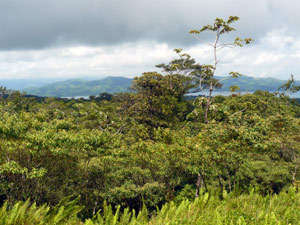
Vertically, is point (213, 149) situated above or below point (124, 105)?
below

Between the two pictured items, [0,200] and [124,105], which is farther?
[124,105]

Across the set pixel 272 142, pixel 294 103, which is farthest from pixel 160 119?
pixel 294 103

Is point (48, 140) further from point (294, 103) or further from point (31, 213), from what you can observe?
point (294, 103)

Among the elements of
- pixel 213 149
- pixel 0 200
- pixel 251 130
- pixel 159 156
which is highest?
pixel 251 130

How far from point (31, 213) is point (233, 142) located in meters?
9.64

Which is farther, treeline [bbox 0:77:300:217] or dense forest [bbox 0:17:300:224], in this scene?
treeline [bbox 0:77:300:217]

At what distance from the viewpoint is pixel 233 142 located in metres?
11.3

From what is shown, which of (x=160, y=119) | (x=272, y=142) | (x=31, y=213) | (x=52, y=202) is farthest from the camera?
(x=160, y=119)

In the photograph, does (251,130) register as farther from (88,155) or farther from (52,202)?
(52,202)

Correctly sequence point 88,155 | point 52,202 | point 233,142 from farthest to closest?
point 52,202, point 88,155, point 233,142

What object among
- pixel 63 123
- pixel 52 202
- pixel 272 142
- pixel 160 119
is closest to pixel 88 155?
pixel 63 123

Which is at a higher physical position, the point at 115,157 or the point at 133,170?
the point at 115,157

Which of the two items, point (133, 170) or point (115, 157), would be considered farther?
point (133, 170)

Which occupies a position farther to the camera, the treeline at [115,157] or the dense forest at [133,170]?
the treeline at [115,157]
